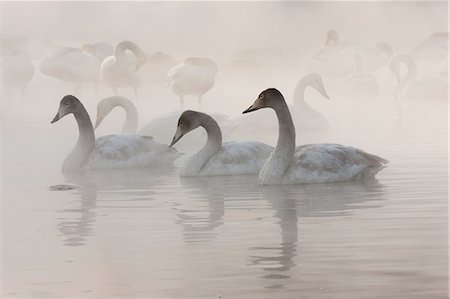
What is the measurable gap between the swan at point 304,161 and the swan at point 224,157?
876 millimetres

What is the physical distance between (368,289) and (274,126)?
13841 mm

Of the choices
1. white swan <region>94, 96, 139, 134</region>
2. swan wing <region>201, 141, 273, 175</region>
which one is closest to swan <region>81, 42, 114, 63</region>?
white swan <region>94, 96, 139, 134</region>

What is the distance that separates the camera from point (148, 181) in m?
15.4

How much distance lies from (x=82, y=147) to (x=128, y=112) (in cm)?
295

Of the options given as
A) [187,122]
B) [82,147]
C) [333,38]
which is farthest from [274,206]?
[333,38]

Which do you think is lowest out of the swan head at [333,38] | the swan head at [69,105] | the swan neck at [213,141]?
the swan neck at [213,141]

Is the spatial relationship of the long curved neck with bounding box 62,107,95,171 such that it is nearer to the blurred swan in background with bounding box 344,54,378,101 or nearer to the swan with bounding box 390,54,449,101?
the swan with bounding box 390,54,449,101

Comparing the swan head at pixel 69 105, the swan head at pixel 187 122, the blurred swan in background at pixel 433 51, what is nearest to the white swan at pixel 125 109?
the swan head at pixel 69 105

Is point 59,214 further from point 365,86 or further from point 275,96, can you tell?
point 365,86

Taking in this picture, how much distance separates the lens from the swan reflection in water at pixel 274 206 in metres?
9.88

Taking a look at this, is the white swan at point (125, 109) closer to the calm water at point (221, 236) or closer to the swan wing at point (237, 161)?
the calm water at point (221, 236)

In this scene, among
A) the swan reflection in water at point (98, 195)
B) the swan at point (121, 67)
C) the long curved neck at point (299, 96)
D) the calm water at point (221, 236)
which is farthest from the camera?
the swan at point (121, 67)

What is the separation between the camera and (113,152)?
55.9 ft

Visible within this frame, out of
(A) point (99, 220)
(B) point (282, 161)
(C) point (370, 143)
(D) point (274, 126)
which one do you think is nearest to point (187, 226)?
(A) point (99, 220)
